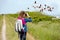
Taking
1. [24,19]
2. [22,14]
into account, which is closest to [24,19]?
[24,19]

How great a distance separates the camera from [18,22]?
13742 mm

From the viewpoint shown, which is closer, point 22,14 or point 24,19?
point 22,14

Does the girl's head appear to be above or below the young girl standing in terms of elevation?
above

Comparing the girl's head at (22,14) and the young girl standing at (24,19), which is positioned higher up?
the girl's head at (22,14)

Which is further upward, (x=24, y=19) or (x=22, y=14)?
(x=22, y=14)

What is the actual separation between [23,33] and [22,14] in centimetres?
97

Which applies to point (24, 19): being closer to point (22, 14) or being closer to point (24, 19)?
point (24, 19)

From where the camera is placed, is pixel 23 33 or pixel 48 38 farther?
pixel 48 38

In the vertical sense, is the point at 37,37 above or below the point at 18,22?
below

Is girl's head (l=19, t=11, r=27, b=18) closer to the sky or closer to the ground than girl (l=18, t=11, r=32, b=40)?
closer to the sky

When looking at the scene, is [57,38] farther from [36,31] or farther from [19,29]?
[19,29]

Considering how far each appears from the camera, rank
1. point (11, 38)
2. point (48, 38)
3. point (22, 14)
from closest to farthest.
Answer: point (22, 14)
point (48, 38)
point (11, 38)

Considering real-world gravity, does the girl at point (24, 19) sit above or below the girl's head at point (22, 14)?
below

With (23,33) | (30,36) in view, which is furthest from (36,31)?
(23,33)
